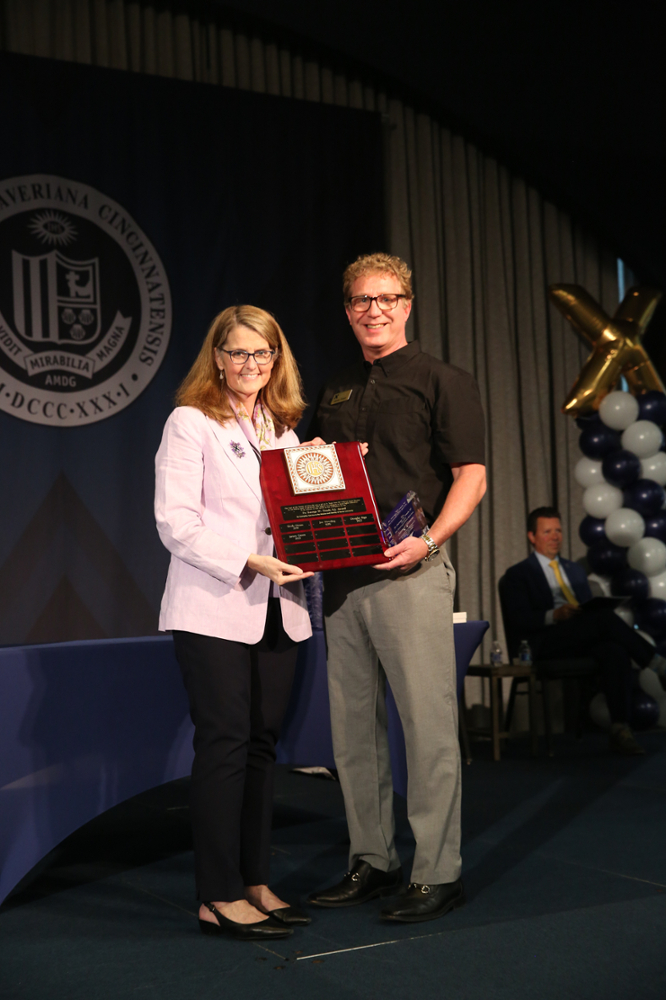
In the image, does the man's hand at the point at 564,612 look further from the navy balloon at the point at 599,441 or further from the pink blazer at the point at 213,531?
the pink blazer at the point at 213,531

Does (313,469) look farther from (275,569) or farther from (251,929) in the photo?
(251,929)

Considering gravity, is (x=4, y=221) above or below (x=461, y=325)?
above

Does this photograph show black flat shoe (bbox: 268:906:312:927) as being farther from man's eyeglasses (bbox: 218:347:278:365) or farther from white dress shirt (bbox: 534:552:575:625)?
white dress shirt (bbox: 534:552:575:625)

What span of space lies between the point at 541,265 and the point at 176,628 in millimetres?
5273

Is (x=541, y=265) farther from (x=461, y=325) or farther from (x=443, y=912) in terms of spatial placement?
(x=443, y=912)

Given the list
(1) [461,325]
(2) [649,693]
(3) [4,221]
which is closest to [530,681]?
(2) [649,693]

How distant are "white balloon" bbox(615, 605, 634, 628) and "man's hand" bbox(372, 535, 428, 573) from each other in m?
3.72

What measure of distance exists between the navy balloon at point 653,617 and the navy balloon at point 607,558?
26 cm

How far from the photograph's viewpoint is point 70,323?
5.24 m

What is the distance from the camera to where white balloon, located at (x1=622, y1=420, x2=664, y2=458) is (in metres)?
5.65

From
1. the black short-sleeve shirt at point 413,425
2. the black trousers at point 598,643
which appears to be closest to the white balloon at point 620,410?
the black trousers at point 598,643

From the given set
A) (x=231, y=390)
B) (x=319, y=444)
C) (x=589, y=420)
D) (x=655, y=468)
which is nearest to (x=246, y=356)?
(x=231, y=390)

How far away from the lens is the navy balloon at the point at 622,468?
5.68m

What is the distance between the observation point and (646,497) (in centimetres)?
565
